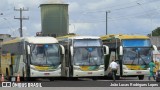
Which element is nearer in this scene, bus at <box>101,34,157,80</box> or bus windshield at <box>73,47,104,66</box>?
bus windshield at <box>73,47,104,66</box>

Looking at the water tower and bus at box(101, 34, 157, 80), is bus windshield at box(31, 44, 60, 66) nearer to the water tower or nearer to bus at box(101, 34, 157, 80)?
bus at box(101, 34, 157, 80)

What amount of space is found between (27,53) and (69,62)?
10.9 ft

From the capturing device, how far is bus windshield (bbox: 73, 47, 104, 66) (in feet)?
128

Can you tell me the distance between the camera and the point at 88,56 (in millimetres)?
39156

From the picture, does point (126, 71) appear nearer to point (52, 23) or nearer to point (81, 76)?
point (81, 76)

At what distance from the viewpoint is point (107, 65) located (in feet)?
140

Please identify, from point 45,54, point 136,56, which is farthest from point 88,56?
point 136,56

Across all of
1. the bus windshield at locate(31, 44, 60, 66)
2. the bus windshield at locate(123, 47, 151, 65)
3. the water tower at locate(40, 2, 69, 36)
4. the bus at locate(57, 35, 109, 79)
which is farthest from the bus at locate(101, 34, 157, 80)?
the water tower at locate(40, 2, 69, 36)

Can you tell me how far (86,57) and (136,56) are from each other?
3.91m

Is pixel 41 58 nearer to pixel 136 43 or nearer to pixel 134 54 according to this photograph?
pixel 134 54

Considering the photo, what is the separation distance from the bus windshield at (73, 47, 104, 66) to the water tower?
48.5 m

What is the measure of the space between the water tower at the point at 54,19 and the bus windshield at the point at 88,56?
4849cm

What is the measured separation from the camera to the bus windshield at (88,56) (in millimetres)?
39031

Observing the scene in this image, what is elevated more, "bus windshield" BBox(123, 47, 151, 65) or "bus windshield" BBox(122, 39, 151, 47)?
"bus windshield" BBox(122, 39, 151, 47)
